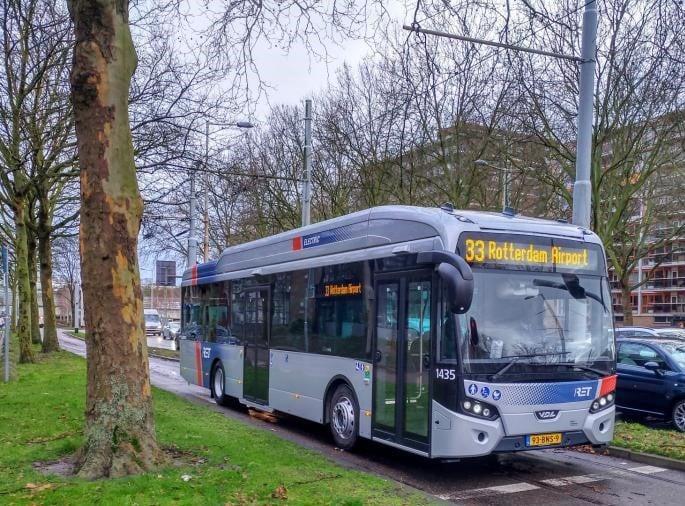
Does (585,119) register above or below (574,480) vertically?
above

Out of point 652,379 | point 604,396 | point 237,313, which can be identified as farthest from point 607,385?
point 237,313

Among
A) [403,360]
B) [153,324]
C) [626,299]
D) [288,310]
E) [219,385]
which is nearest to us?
[403,360]

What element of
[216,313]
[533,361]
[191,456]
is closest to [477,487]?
[533,361]

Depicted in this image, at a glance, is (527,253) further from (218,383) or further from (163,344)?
(163,344)

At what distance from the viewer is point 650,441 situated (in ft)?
33.6

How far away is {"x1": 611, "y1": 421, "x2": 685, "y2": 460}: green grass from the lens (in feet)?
31.2

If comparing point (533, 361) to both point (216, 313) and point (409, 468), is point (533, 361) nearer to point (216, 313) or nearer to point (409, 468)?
point (409, 468)

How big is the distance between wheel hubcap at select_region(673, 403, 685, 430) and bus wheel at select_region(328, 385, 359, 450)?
5646mm

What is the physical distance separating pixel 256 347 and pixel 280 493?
702 cm

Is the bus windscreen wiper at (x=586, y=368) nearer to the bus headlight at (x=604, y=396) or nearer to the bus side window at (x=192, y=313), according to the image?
the bus headlight at (x=604, y=396)

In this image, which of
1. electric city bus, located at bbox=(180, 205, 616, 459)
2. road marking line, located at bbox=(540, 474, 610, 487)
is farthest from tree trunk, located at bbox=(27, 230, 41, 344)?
road marking line, located at bbox=(540, 474, 610, 487)

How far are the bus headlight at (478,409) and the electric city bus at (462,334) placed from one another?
1 centimetres

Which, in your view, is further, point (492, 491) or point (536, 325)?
point (536, 325)

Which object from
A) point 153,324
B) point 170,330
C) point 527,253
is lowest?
point 170,330
